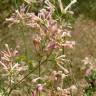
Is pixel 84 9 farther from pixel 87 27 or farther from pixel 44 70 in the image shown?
pixel 44 70

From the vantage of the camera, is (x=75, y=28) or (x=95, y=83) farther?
(x=75, y=28)

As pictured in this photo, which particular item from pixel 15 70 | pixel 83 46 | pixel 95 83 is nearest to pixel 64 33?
pixel 15 70

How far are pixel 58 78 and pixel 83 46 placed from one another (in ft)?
12.5

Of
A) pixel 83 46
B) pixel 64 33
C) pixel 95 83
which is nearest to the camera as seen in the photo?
pixel 64 33

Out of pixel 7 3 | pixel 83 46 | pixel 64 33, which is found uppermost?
pixel 64 33

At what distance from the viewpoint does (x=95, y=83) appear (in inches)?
94.6

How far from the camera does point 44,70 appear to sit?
16.8 feet

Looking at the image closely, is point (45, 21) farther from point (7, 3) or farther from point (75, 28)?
point (7, 3)

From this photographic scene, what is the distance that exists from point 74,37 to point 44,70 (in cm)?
94

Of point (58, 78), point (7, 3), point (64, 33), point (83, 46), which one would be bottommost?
point (83, 46)

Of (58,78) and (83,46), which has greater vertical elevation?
(58,78)

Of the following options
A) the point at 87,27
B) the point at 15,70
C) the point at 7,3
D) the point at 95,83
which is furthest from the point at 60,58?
the point at 7,3

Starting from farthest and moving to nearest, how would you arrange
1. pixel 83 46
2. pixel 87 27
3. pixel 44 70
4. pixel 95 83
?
1. pixel 87 27
2. pixel 83 46
3. pixel 44 70
4. pixel 95 83

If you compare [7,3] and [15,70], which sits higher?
[15,70]
